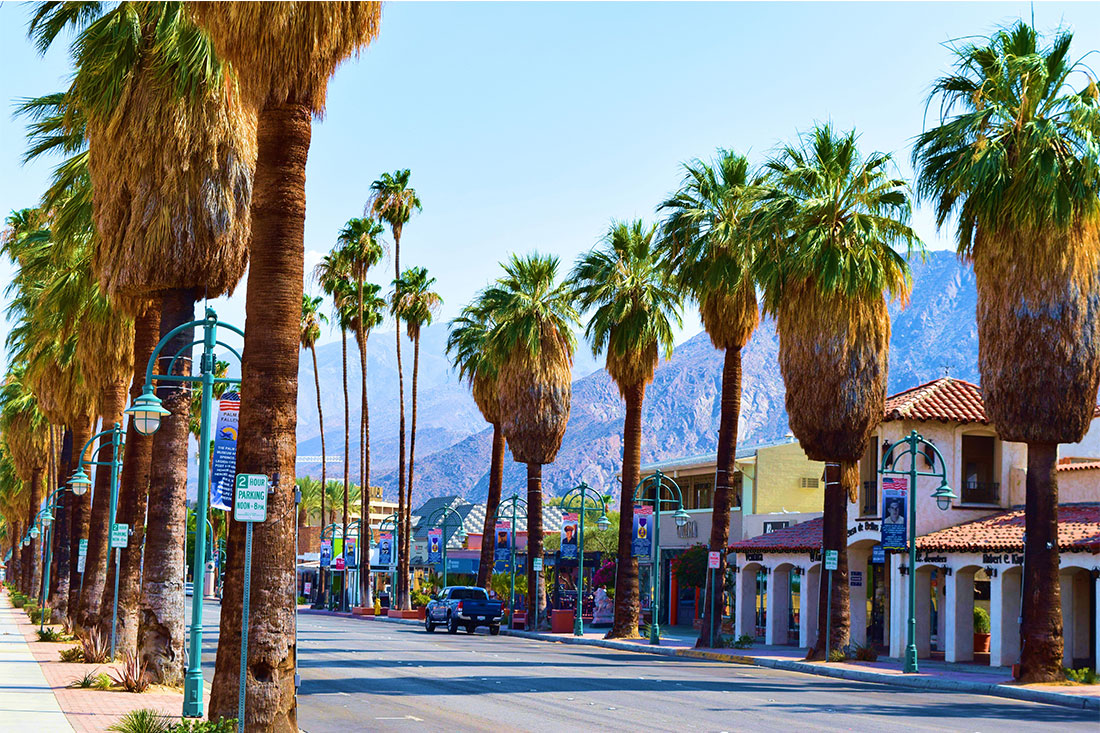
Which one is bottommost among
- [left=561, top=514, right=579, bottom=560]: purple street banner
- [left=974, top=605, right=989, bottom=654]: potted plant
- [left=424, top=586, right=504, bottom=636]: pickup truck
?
[left=424, top=586, right=504, bottom=636]: pickup truck

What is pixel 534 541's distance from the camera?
5216 centimetres

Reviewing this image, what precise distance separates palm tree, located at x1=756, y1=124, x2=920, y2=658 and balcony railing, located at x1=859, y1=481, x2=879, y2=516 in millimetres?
4713

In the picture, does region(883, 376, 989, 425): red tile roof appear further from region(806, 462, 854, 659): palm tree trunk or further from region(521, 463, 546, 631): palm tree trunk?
region(521, 463, 546, 631): palm tree trunk

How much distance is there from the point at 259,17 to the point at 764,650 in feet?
106

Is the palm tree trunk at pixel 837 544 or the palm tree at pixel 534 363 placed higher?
the palm tree at pixel 534 363

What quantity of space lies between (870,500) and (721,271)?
346 inches

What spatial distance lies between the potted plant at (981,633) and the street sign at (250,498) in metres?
33.4

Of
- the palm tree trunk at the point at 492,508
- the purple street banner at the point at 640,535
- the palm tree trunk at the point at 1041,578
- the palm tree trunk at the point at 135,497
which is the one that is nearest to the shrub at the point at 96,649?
the palm tree trunk at the point at 135,497

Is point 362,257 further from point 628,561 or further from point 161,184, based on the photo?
point 161,184

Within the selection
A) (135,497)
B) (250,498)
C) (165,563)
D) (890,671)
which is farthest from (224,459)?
(890,671)

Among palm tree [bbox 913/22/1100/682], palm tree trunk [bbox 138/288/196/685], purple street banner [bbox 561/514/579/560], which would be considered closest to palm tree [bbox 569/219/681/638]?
purple street banner [bbox 561/514/579/560]

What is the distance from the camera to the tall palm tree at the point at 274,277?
1352cm

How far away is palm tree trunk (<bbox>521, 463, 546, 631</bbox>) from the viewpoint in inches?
2051

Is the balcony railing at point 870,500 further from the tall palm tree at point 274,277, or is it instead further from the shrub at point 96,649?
the tall palm tree at point 274,277
